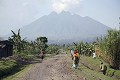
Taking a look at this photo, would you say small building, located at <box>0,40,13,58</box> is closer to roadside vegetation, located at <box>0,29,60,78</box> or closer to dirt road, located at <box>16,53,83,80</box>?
roadside vegetation, located at <box>0,29,60,78</box>

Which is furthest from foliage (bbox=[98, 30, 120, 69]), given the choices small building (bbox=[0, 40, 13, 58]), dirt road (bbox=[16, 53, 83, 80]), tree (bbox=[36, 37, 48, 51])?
tree (bbox=[36, 37, 48, 51])

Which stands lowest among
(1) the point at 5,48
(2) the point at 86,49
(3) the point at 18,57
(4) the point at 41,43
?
(3) the point at 18,57

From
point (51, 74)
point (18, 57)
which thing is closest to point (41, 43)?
point (18, 57)

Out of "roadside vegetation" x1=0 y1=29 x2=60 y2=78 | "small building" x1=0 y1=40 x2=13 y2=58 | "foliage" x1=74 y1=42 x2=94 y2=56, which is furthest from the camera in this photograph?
"foliage" x1=74 y1=42 x2=94 y2=56

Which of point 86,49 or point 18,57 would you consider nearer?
point 18,57

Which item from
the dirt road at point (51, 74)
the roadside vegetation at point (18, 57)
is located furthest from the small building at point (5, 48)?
the dirt road at point (51, 74)

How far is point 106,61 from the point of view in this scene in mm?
39219

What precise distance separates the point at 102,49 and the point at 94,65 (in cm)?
574

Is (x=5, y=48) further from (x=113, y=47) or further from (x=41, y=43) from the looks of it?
(x=41, y=43)

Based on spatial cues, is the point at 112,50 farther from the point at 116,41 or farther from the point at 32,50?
the point at 32,50

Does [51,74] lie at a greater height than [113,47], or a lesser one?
lesser

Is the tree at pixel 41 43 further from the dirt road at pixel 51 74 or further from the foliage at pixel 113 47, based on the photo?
the dirt road at pixel 51 74

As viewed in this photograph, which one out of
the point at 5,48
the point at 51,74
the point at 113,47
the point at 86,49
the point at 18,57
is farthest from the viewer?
the point at 86,49

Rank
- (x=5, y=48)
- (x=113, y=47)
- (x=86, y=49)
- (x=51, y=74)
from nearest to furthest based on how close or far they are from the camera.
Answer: (x=51, y=74) → (x=113, y=47) → (x=5, y=48) → (x=86, y=49)
